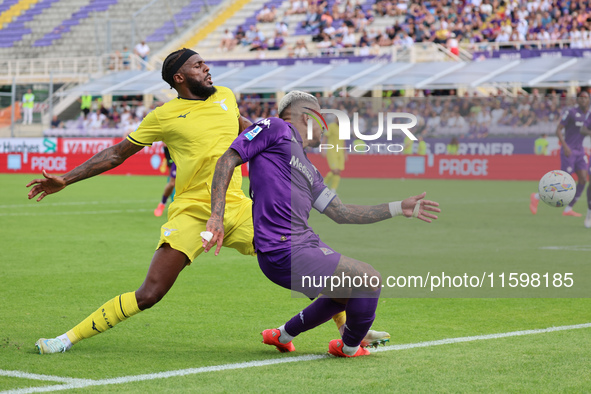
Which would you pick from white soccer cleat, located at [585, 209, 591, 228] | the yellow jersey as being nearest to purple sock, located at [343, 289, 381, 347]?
the yellow jersey

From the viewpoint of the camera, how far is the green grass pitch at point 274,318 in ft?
16.5

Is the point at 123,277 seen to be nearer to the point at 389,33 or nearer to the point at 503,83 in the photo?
the point at 503,83

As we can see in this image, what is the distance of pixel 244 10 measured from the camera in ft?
144

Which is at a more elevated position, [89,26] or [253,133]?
[253,133]

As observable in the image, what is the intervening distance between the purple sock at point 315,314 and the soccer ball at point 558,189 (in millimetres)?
2129

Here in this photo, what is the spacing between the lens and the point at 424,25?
35469 millimetres

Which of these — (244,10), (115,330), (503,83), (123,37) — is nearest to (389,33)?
(503,83)

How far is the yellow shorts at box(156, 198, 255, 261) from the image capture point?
5750 mm

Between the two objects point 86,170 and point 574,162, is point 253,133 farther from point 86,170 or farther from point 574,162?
point 574,162

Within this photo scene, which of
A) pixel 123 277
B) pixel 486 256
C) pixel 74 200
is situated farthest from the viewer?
pixel 74 200

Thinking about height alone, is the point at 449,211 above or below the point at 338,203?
below

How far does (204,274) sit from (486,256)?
3.46 meters

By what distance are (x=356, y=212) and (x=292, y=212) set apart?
411 mm

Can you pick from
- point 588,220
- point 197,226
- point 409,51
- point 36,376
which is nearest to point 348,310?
point 197,226
